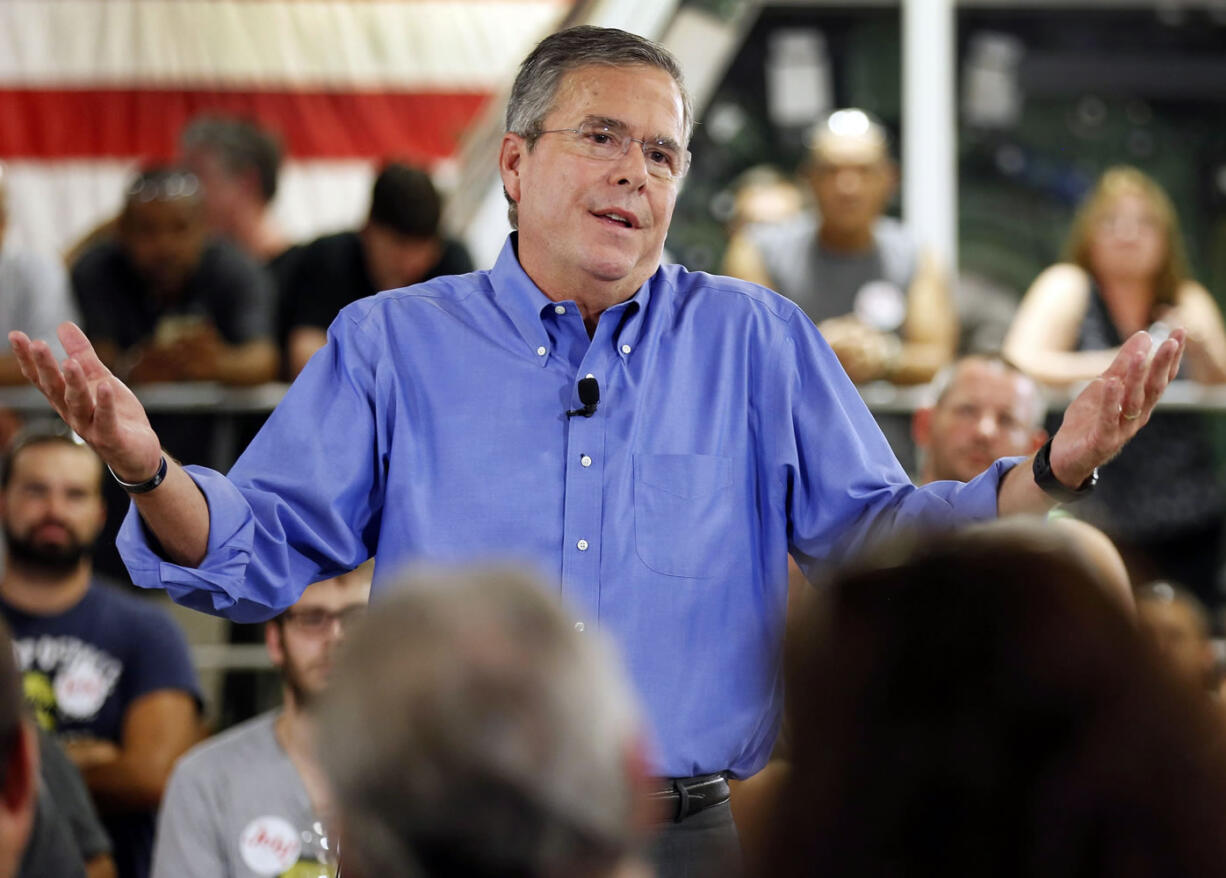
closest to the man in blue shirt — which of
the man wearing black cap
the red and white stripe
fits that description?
the man wearing black cap

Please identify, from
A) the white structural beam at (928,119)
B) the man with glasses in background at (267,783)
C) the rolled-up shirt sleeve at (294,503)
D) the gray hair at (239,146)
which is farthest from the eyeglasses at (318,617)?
the white structural beam at (928,119)

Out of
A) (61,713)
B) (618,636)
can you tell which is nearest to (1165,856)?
(618,636)

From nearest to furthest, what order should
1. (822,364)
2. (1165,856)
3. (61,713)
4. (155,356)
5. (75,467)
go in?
(1165,856), (822,364), (61,713), (75,467), (155,356)

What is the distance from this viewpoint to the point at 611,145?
7.80ft

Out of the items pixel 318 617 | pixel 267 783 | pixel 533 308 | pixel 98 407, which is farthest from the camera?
pixel 318 617

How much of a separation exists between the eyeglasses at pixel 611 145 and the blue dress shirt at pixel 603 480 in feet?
0.63

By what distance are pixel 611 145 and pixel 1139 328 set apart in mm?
3042

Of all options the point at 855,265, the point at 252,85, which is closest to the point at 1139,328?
the point at 855,265

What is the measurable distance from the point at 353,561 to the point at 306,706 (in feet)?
4.38

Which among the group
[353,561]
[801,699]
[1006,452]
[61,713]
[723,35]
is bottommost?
[61,713]

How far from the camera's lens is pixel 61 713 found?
4.00 m

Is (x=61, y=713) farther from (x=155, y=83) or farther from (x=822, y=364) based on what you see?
(x=155, y=83)

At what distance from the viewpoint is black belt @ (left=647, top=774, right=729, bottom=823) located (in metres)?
2.12

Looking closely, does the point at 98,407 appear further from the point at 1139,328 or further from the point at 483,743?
the point at 1139,328
